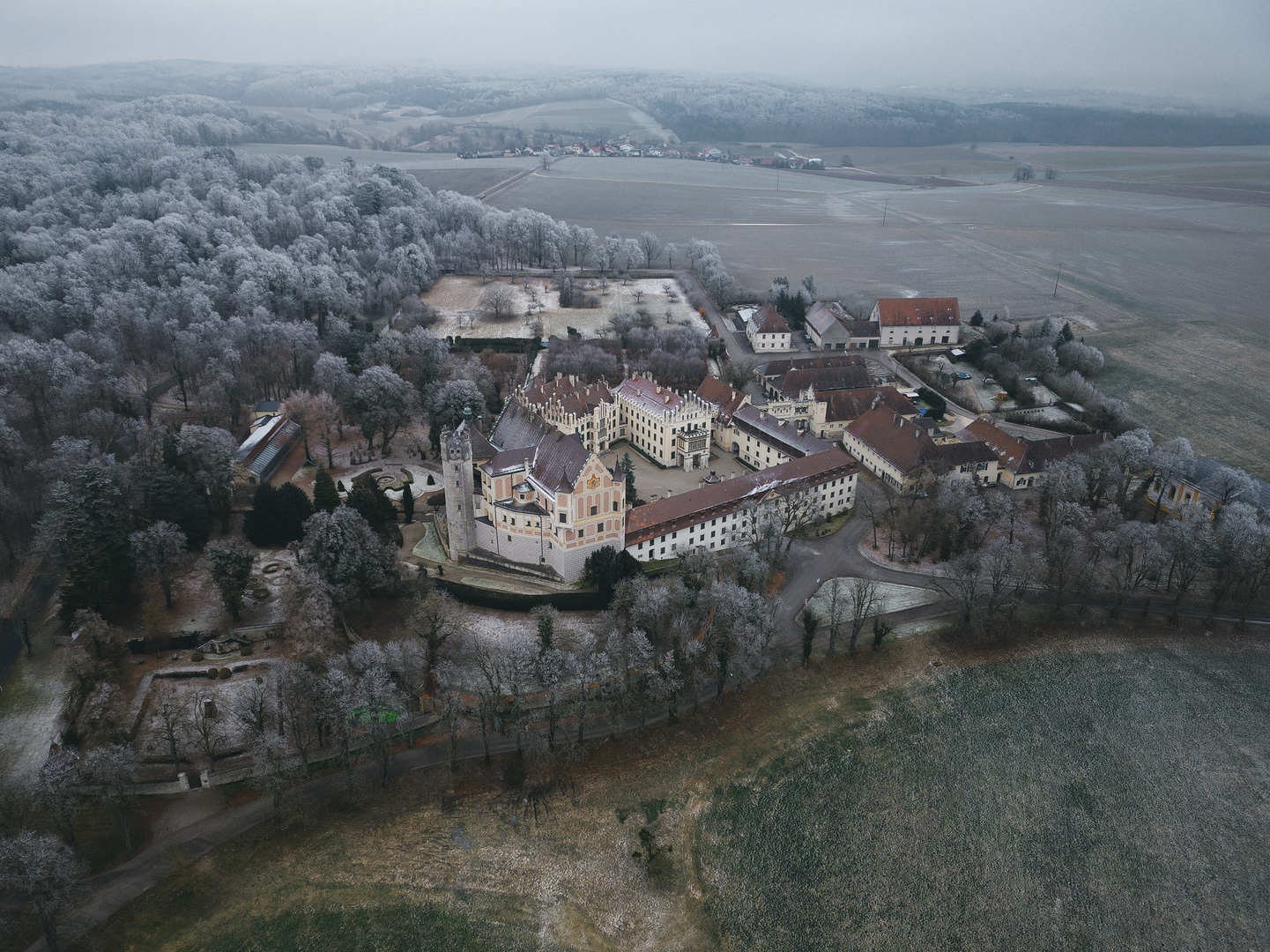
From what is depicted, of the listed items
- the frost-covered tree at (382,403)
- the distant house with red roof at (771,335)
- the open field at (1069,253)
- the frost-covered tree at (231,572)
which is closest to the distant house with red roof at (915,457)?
the open field at (1069,253)

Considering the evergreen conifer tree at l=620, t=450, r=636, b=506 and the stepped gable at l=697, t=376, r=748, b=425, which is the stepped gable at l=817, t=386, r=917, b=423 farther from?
the evergreen conifer tree at l=620, t=450, r=636, b=506

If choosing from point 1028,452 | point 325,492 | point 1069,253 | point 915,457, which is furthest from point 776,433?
point 1069,253

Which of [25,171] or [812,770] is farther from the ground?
[25,171]

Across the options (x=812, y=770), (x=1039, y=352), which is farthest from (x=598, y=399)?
(x=1039, y=352)

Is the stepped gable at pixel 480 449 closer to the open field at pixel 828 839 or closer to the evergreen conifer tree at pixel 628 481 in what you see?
the evergreen conifer tree at pixel 628 481

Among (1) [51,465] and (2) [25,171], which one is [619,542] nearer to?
(1) [51,465]

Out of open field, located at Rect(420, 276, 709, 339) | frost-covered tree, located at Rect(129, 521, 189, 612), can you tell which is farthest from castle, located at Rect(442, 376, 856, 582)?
open field, located at Rect(420, 276, 709, 339)

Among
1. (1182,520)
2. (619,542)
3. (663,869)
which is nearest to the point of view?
(663,869)
